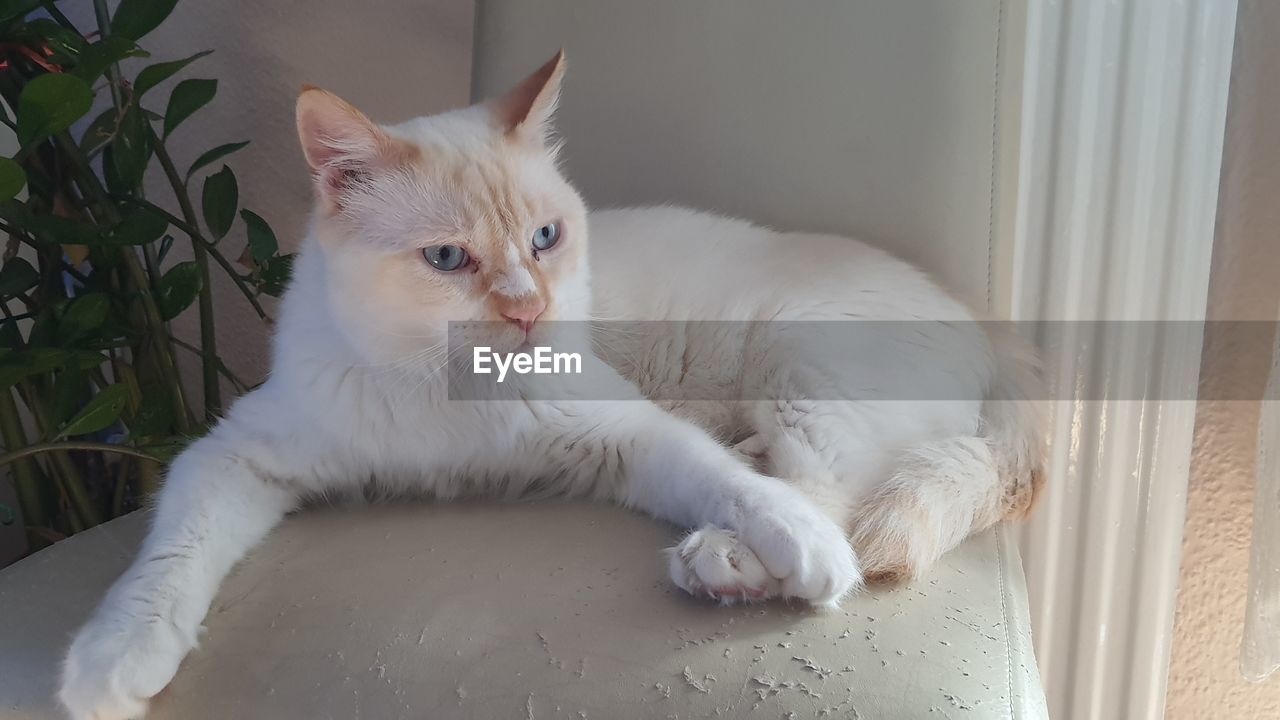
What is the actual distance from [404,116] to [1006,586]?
138 centimetres

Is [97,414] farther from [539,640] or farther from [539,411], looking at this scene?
[539,640]

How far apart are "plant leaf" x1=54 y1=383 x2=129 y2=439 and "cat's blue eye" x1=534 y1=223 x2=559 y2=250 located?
0.58 meters

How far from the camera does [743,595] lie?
27.5 inches

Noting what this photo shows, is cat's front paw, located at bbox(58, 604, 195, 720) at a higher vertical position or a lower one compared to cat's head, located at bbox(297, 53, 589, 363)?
lower

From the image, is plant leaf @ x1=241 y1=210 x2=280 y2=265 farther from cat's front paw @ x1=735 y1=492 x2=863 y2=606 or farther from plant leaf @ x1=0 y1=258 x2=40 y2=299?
cat's front paw @ x1=735 y1=492 x2=863 y2=606

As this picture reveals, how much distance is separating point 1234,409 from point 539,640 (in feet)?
3.74

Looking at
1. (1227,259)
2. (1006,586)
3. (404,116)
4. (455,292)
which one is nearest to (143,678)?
(455,292)

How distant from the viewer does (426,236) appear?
0.85 meters

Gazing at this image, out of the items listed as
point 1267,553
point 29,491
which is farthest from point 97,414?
point 1267,553

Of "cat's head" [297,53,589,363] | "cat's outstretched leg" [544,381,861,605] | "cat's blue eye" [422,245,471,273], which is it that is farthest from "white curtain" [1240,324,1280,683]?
"cat's blue eye" [422,245,471,273]

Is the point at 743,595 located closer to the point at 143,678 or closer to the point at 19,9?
the point at 143,678

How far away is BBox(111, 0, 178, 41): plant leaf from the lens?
112cm

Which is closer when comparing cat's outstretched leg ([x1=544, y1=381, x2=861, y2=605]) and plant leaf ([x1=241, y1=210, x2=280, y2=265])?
cat's outstretched leg ([x1=544, y1=381, x2=861, y2=605])

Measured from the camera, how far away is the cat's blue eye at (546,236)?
92 centimetres
